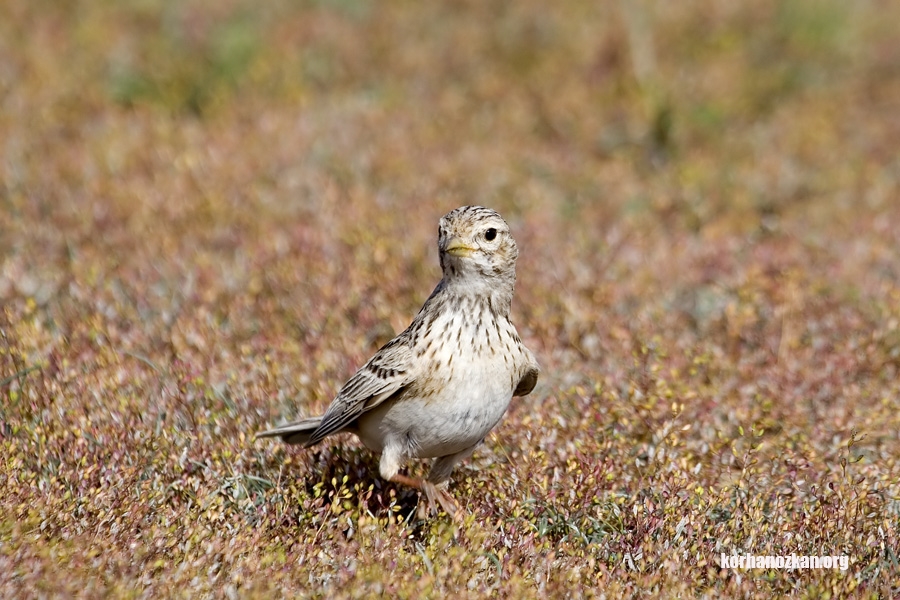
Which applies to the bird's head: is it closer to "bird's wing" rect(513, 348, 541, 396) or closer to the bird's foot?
"bird's wing" rect(513, 348, 541, 396)

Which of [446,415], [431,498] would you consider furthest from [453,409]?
[431,498]

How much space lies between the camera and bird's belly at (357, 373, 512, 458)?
5.51m

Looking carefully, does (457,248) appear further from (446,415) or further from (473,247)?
(446,415)

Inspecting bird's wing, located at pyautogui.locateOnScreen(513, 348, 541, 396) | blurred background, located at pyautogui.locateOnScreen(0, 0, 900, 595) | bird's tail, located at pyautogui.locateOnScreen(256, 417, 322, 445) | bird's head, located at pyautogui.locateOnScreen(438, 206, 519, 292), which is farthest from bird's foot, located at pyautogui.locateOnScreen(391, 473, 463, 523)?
bird's head, located at pyautogui.locateOnScreen(438, 206, 519, 292)

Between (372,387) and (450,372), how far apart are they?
0.48 m

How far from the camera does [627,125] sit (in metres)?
12.1

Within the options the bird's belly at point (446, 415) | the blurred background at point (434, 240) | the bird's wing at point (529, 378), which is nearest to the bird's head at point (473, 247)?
the bird's wing at point (529, 378)

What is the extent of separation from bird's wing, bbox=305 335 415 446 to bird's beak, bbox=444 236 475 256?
58 cm

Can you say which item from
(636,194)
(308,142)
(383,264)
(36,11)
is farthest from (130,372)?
(36,11)

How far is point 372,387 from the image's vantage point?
18.8 feet

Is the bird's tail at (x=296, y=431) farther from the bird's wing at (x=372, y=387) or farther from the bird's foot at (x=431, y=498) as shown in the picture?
the bird's foot at (x=431, y=498)

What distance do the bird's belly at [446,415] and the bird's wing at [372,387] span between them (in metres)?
0.10

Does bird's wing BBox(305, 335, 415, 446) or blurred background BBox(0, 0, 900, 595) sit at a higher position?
blurred background BBox(0, 0, 900, 595)

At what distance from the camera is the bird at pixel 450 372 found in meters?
5.55
